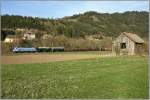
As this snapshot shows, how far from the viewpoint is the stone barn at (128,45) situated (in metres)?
5.83

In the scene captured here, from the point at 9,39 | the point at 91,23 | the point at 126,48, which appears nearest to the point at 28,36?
the point at 9,39

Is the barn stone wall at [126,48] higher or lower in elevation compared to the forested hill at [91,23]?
lower

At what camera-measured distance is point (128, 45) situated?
6500mm

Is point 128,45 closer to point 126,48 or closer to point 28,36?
point 126,48

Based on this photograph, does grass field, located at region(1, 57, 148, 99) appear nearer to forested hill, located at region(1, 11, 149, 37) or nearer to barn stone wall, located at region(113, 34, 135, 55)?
forested hill, located at region(1, 11, 149, 37)

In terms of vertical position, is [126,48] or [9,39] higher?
[9,39]

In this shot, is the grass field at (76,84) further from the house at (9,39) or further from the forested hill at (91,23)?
the forested hill at (91,23)

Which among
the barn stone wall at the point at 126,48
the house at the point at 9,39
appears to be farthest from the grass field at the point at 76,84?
the barn stone wall at the point at 126,48

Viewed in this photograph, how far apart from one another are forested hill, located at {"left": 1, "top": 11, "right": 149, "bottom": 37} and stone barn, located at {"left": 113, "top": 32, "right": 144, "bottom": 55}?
0.64 feet

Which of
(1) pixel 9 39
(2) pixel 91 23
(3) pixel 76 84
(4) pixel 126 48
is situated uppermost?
(2) pixel 91 23

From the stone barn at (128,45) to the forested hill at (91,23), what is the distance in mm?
195

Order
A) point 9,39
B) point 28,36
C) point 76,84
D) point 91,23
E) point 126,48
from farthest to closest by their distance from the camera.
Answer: point 126,48
point 91,23
point 28,36
point 9,39
point 76,84

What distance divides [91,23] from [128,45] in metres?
0.95

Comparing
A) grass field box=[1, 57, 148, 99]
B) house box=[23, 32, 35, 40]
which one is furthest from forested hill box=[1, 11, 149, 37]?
grass field box=[1, 57, 148, 99]
